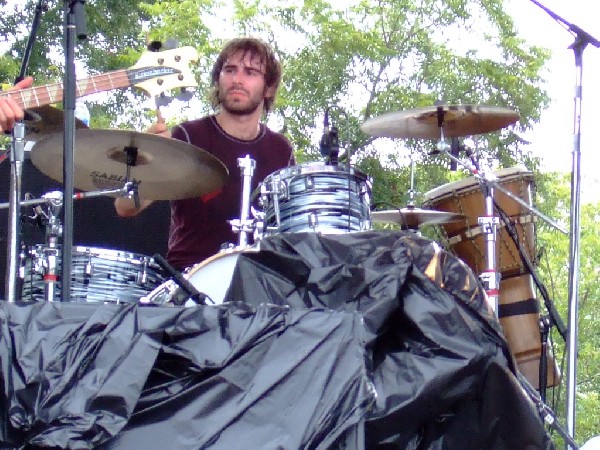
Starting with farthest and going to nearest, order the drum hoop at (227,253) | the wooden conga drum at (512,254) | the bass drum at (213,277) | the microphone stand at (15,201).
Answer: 1. the wooden conga drum at (512,254)
2. the microphone stand at (15,201)
3. the bass drum at (213,277)
4. the drum hoop at (227,253)

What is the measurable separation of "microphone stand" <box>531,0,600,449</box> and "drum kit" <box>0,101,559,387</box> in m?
0.53

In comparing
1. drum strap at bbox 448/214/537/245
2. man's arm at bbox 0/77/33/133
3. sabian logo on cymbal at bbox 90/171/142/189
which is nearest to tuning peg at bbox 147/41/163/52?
sabian logo on cymbal at bbox 90/171/142/189

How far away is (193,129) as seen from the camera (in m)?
3.78

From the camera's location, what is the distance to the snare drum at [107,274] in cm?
346

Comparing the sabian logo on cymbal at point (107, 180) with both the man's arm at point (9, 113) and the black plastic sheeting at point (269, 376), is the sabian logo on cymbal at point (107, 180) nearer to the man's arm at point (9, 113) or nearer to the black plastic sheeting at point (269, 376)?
the man's arm at point (9, 113)

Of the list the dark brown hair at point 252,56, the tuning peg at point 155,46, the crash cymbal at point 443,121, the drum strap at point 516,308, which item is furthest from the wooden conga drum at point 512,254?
the tuning peg at point 155,46

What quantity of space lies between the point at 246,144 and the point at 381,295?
1.73 metres

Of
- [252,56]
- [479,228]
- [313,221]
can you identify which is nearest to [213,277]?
[313,221]

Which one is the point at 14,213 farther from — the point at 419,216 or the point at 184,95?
the point at 419,216

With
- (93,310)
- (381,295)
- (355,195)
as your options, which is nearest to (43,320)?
(93,310)

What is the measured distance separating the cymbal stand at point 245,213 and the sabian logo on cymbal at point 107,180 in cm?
41

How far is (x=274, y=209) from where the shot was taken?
3.07 metres

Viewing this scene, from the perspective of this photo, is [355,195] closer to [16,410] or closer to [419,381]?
[419,381]

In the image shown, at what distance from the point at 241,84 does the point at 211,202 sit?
1.75 feet
